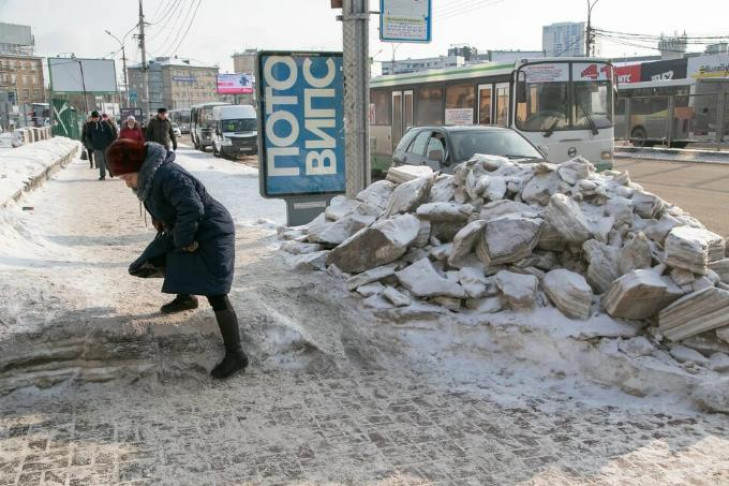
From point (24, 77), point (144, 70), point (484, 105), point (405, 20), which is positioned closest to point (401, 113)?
point (484, 105)

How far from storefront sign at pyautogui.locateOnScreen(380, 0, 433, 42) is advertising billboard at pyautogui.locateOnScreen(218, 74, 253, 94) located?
232 feet

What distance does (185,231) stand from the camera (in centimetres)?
392

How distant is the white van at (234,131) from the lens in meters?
27.6

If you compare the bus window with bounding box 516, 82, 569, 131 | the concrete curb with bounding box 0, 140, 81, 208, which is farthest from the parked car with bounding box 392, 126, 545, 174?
the concrete curb with bounding box 0, 140, 81, 208

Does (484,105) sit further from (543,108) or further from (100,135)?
(100,135)

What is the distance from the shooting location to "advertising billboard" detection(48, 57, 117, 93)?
61656 mm

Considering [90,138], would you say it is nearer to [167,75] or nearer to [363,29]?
[363,29]

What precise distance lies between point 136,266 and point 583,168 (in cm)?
378

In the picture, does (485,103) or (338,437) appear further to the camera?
(485,103)

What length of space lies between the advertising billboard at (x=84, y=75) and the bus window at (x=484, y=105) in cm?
5493

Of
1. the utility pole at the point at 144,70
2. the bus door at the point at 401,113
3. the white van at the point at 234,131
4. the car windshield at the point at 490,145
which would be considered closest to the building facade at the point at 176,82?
the utility pole at the point at 144,70

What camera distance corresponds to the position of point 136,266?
14.2 ft

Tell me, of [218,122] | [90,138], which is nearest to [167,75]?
[218,122]

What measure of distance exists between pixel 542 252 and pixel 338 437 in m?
2.56
